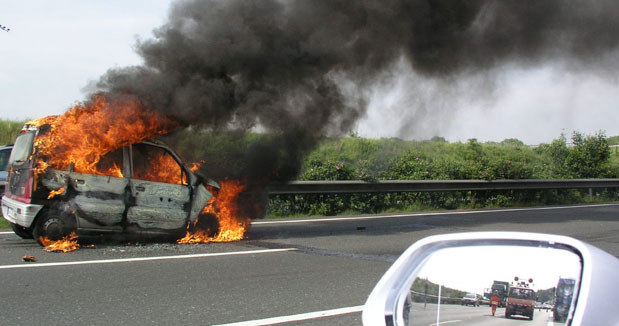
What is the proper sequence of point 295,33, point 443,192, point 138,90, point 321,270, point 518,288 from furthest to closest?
point 443,192 < point 295,33 < point 138,90 < point 321,270 < point 518,288

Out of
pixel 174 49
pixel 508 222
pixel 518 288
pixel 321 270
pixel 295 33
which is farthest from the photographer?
pixel 508 222

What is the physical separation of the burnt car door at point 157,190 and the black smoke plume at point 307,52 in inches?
34.9

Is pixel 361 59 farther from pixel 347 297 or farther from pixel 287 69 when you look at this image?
pixel 347 297

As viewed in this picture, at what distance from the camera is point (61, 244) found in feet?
26.3

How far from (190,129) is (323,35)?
10.7 ft

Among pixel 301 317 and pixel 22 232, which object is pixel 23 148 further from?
pixel 301 317

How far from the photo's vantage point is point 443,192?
17.3 meters

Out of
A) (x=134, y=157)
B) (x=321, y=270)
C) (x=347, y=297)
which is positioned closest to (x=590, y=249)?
(x=347, y=297)

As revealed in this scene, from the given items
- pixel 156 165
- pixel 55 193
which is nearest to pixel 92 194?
pixel 55 193

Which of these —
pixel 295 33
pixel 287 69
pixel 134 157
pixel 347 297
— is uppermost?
pixel 295 33

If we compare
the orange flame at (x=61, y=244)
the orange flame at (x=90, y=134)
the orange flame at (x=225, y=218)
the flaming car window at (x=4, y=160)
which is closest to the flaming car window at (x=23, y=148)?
the orange flame at (x=90, y=134)

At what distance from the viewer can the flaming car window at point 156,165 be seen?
8.89 meters

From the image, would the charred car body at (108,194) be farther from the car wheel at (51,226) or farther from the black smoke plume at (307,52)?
the black smoke plume at (307,52)

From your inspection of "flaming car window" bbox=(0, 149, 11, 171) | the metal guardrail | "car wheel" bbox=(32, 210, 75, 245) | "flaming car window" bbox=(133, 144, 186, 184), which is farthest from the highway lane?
"flaming car window" bbox=(0, 149, 11, 171)
